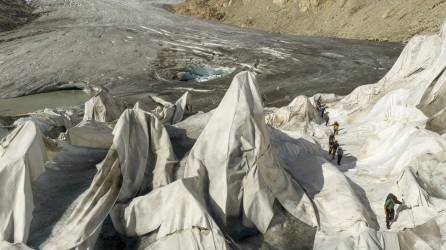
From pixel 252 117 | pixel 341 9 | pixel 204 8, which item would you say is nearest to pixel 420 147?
pixel 252 117

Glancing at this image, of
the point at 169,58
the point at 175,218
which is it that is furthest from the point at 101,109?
the point at 169,58

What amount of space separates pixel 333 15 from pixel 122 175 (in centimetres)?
4293

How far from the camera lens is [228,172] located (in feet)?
30.3

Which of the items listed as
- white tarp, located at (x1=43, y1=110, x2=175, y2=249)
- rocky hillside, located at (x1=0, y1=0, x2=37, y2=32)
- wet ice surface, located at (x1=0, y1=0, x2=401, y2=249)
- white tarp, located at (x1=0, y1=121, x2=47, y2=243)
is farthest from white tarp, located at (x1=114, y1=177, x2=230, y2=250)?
rocky hillside, located at (x1=0, y1=0, x2=37, y2=32)

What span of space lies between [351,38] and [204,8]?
20.9 metres

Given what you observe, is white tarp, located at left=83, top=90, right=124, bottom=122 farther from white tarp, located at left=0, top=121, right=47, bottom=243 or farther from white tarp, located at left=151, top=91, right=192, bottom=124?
white tarp, located at left=0, top=121, right=47, bottom=243

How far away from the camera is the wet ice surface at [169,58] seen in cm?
3109

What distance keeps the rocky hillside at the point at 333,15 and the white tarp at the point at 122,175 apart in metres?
34.1

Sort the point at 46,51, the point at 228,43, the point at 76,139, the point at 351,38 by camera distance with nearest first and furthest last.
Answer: the point at 76,139
the point at 46,51
the point at 228,43
the point at 351,38

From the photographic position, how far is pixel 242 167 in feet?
31.0

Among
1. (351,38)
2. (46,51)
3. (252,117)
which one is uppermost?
(252,117)

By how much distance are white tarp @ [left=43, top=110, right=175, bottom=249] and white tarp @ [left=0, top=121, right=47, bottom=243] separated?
0.54 metres

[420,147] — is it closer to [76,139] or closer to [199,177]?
[199,177]

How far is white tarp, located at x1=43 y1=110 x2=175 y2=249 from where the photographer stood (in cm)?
811
